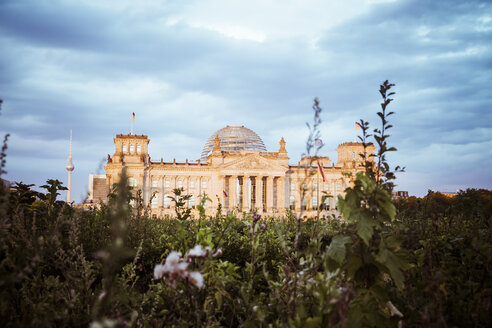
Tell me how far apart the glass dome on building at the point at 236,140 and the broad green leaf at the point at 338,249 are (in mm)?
73431

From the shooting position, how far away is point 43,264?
17.4 ft

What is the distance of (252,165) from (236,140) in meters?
12.0

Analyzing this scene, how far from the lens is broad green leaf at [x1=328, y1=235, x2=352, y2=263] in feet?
9.50

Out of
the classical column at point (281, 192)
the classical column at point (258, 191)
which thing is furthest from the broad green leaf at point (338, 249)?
the classical column at point (281, 192)

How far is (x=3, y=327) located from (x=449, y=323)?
355 centimetres

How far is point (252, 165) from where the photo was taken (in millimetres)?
67500

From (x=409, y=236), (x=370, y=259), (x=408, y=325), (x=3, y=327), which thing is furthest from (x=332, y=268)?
(x=3, y=327)

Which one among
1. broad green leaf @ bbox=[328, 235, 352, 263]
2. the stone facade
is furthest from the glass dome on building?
broad green leaf @ bbox=[328, 235, 352, 263]

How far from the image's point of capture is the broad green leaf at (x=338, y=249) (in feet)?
9.50

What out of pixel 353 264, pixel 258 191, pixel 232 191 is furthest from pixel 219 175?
pixel 353 264

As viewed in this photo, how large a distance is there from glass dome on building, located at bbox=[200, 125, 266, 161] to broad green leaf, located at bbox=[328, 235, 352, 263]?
7343 centimetres

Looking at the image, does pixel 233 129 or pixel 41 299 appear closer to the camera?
pixel 41 299

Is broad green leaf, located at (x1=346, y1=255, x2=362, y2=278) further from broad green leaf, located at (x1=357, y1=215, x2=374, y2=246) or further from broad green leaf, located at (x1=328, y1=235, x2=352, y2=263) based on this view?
broad green leaf, located at (x1=357, y1=215, x2=374, y2=246)

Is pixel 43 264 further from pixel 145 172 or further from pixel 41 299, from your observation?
pixel 145 172
